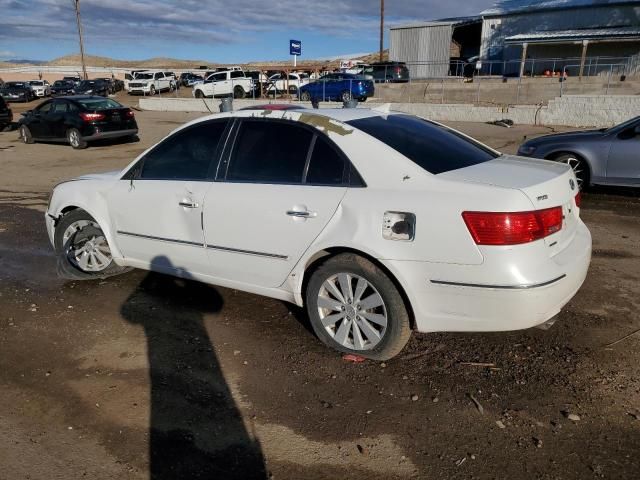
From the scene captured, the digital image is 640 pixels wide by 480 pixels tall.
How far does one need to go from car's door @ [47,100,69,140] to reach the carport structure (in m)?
23.5

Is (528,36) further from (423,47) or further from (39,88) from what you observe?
(39,88)

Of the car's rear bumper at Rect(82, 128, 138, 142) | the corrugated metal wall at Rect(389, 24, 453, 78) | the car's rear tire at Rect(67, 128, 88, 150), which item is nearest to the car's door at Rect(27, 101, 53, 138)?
the car's rear tire at Rect(67, 128, 88, 150)

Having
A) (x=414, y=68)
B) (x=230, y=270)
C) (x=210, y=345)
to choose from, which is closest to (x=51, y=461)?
(x=210, y=345)

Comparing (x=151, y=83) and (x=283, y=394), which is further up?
(x=151, y=83)

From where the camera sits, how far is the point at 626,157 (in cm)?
812

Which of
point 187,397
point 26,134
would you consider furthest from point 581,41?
point 187,397

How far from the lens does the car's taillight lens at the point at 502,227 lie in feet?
10.0

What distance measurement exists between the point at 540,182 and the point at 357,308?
4.52 ft

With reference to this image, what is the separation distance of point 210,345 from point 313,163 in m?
1.51

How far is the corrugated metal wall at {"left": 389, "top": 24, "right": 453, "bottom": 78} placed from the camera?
130 feet

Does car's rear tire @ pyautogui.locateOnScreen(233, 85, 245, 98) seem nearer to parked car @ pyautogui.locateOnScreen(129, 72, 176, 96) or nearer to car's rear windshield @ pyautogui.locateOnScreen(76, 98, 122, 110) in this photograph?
parked car @ pyautogui.locateOnScreen(129, 72, 176, 96)

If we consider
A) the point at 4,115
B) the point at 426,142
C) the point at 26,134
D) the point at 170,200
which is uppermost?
the point at 426,142

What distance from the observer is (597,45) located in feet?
109

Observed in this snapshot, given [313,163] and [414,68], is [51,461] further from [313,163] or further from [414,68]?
[414,68]
